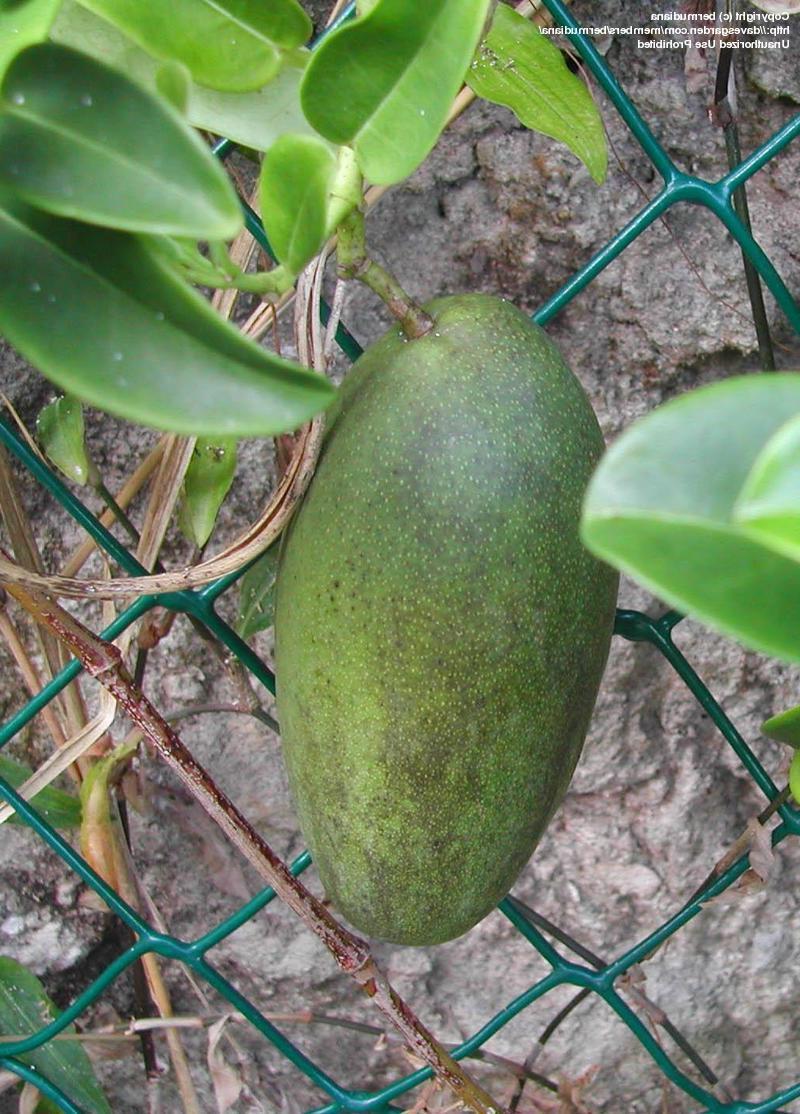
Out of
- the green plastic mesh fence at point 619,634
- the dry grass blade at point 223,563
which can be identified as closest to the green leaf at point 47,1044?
the green plastic mesh fence at point 619,634

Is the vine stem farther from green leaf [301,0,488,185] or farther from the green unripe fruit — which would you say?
green leaf [301,0,488,185]

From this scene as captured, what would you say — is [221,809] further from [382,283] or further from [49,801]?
[382,283]

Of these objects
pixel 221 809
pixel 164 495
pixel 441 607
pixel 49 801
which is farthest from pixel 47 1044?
pixel 441 607

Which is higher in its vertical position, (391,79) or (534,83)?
(534,83)

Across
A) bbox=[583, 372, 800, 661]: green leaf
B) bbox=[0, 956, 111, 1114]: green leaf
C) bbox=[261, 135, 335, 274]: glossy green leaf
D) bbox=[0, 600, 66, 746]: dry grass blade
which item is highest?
bbox=[0, 600, 66, 746]: dry grass blade

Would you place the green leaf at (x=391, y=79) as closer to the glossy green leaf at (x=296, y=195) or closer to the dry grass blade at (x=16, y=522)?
the glossy green leaf at (x=296, y=195)

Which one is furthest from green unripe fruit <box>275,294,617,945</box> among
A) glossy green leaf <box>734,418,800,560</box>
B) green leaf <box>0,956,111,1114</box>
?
green leaf <box>0,956,111,1114</box>
